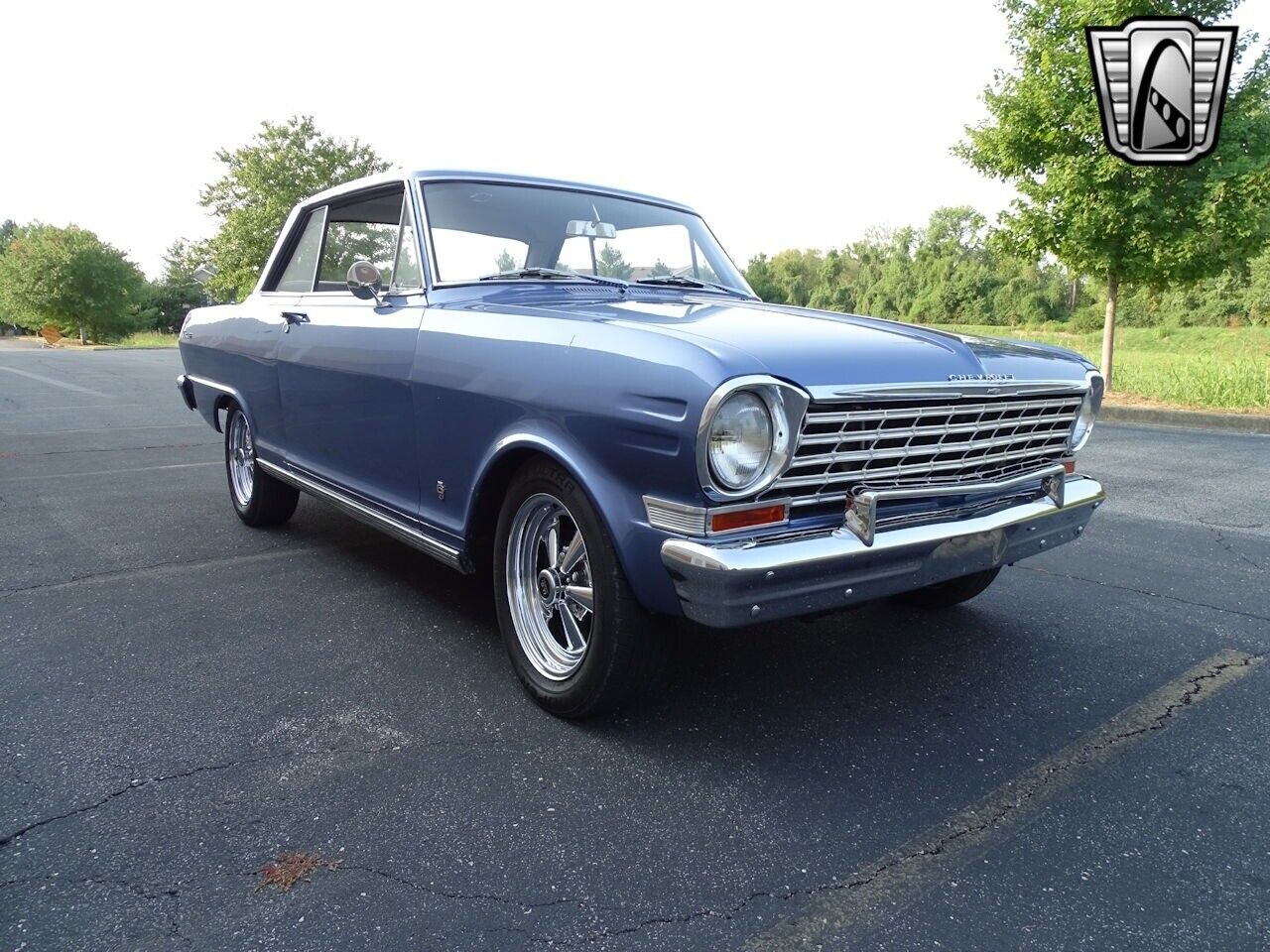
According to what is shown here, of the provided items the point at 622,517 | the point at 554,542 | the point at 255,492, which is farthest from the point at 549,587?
the point at 255,492

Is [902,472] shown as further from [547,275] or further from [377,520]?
[377,520]

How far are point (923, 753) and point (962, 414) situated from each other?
1002 millimetres

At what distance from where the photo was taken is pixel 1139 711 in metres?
2.90

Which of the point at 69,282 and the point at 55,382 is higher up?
the point at 69,282

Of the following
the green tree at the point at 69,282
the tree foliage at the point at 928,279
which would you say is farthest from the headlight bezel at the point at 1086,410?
the green tree at the point at 69,282

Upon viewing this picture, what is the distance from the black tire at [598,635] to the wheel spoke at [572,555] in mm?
124

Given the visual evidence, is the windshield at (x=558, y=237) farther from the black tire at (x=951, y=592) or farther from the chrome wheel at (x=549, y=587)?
the black tire at (x=951, y=592)

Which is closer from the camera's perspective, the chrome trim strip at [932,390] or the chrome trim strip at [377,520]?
the chrome trim strip at [932,390]

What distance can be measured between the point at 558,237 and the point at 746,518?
6.21 feet

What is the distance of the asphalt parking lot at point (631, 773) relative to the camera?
6.24ft

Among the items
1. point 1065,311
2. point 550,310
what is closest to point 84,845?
point 550,310

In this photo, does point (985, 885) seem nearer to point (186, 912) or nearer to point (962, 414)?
point (962, 414)

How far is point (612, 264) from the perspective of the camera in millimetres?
3803

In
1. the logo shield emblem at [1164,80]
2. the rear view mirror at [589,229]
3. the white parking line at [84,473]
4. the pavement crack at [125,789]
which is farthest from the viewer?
the logo shield emblem at [1164,80]
